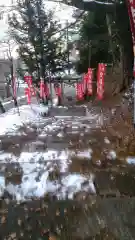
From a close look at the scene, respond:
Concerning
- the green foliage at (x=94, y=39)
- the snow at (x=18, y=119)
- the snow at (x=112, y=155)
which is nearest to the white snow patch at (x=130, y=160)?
the snow at (x=112, y=155)

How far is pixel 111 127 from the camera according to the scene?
396 inches

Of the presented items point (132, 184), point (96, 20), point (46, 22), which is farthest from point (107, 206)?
point (46, 22)

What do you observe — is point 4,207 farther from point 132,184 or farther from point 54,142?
point 54,142

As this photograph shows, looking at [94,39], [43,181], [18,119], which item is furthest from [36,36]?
[43,181]

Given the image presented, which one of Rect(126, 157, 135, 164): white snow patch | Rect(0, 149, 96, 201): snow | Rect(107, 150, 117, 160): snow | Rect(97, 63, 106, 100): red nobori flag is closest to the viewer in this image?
Rect(0, 149, 96, 201): snow

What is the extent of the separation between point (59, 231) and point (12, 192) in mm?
1610

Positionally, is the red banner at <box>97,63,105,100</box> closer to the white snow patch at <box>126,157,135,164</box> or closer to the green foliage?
the green foliage

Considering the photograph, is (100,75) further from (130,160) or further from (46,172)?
(46,172)

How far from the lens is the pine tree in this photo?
831 inches

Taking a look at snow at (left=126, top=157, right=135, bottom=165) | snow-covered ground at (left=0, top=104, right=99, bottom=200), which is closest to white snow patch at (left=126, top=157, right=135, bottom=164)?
snow at (left=126, top=157, right=135, bottom=165)

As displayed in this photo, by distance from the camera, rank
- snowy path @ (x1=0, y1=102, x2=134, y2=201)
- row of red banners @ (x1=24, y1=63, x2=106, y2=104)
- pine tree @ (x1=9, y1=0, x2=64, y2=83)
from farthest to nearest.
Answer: pine tree @ (x1=9, y1=0, x2=64, y2=83)
row of red banners @ (x1=24, y1=63, x2=106, y2=104)
snowy path @ (x1=0, y1=102, x2=134, y2=201)

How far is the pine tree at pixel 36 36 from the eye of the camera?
21105 mm

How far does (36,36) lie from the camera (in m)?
21.6

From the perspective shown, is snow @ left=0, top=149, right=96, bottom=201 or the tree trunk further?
the tree trunk
